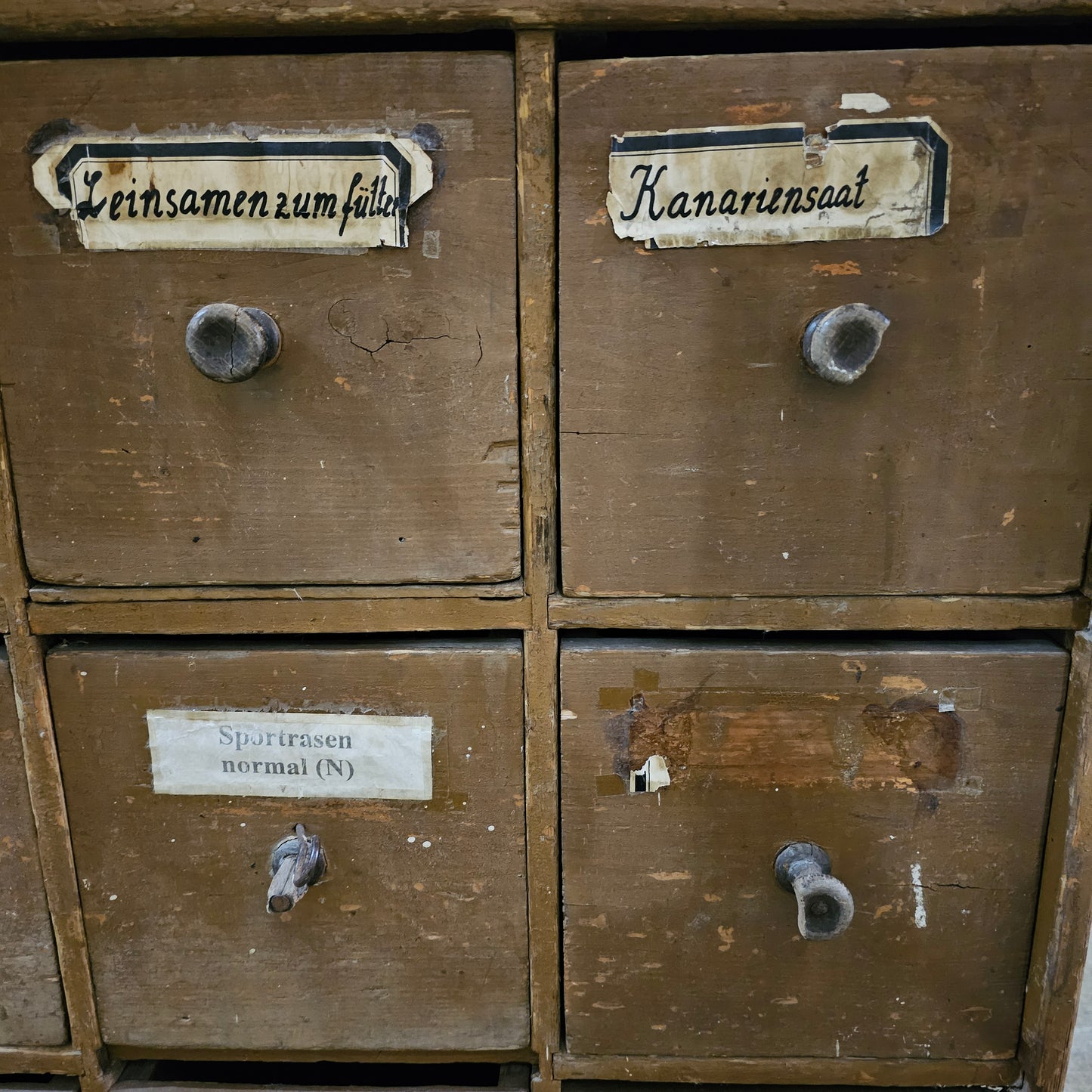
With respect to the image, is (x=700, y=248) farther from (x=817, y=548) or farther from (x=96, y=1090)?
(x=96, y=1090)

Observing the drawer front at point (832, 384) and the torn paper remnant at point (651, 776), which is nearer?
the drawer front at point (832, 384)

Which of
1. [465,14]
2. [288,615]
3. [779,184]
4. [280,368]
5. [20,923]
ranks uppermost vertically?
[465,14]

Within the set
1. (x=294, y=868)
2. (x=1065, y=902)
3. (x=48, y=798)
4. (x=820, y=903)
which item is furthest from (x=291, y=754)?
(x=1065, y=902)

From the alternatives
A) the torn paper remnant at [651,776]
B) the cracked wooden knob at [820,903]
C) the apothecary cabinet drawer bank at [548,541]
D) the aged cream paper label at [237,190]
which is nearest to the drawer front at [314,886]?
the apothecary cabinet drawer bank at [548,541]

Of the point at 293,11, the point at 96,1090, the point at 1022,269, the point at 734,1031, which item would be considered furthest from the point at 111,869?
the point at 1022,269

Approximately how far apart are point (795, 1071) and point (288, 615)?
0.67 metres

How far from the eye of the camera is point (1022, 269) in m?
0.59

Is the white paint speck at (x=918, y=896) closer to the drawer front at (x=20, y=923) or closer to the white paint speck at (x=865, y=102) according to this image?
the white paint speck at (x=865, y=102)

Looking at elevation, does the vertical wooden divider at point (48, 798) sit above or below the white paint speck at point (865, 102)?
below

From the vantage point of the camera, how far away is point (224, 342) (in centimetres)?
56

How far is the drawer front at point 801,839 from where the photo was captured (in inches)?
26.4

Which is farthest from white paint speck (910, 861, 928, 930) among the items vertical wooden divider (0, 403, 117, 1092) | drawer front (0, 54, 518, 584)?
vertical wooden divider (0, 403, 117, 1092)

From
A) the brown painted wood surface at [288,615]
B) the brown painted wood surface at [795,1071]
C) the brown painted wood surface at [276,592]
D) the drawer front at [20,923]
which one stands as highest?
the brown painted wood surface at [276,592]

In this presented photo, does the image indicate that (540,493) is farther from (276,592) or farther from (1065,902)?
(1065,902)
